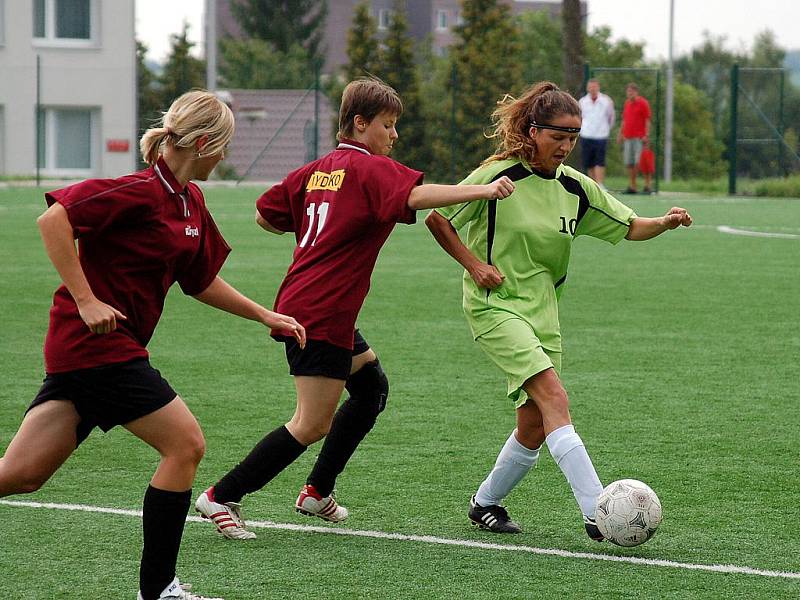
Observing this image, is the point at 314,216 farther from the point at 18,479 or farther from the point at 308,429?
the point at 18,479

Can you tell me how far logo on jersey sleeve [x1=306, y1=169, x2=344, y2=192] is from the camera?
199 inches

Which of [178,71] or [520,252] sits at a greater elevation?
[178,71]

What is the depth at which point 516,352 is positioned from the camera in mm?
5082

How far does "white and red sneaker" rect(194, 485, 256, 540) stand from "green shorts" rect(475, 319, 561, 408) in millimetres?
1092

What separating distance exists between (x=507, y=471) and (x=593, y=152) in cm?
2132

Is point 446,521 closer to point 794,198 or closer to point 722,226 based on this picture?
point 722,226

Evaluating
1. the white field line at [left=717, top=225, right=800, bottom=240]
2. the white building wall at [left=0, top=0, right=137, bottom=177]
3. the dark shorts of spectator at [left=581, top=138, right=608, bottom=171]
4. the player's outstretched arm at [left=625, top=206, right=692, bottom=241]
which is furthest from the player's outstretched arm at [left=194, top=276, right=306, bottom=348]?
the white building wall at [left=0, top=0, right=137, bottom=177]

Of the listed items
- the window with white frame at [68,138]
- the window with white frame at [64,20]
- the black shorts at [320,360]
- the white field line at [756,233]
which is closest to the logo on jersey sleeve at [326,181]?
the black shorts at [320,360]

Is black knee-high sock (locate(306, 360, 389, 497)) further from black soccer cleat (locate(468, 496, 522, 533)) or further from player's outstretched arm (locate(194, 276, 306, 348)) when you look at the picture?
player's outstretched arm (locate(194, 276, 306, 348))

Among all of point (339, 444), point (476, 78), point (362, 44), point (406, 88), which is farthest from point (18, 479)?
point (362, 44)

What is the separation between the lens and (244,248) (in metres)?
17.5

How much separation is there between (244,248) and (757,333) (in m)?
8.25

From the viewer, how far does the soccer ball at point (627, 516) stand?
487cm

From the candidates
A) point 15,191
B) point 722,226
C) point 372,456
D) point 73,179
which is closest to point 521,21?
point 73,179
